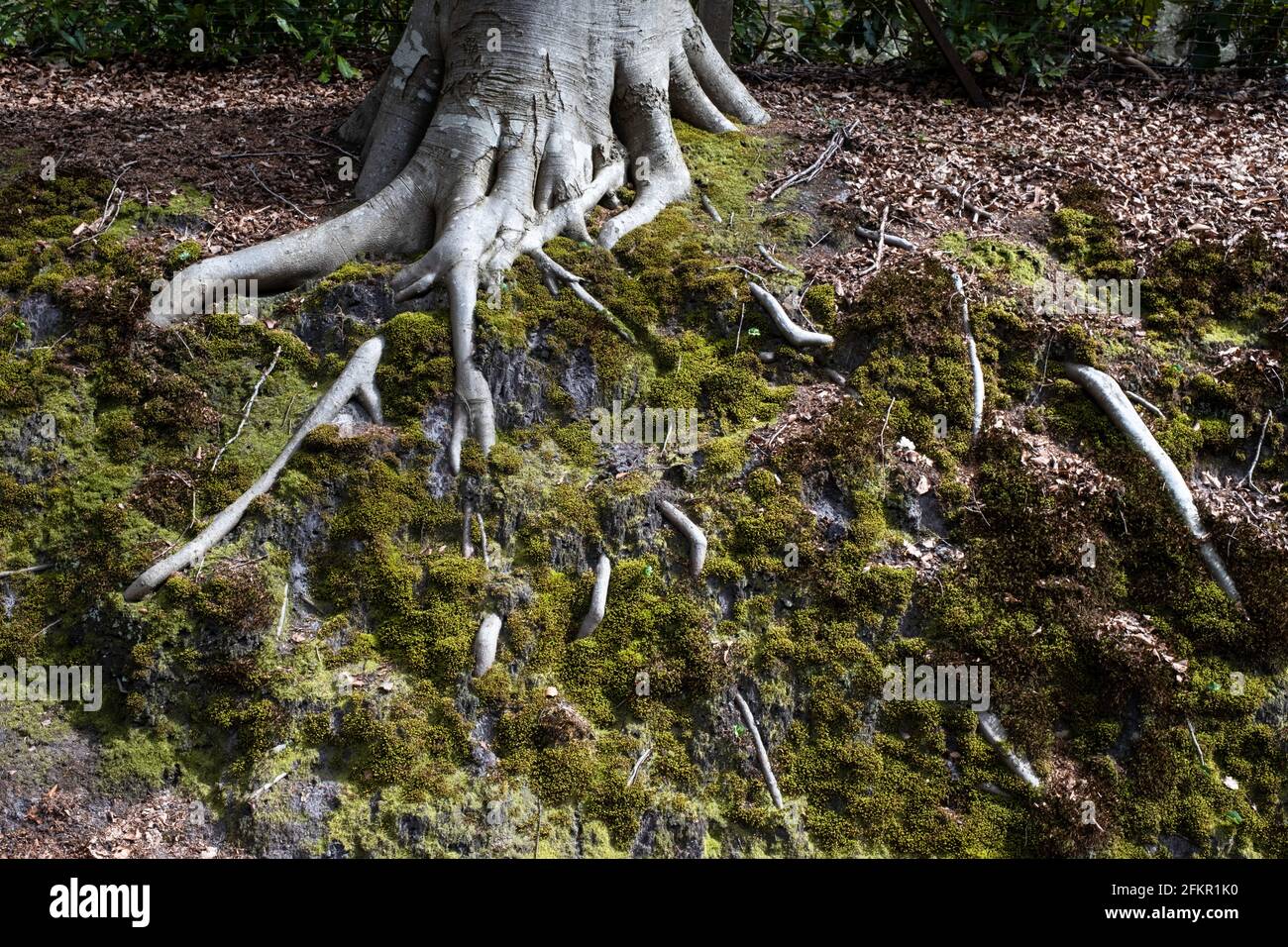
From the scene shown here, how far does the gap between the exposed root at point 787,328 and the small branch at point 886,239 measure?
3.36 feet

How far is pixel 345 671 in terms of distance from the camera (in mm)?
5230

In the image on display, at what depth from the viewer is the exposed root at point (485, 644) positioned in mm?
5246

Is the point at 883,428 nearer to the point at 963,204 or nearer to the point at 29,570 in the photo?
the point at 963,204

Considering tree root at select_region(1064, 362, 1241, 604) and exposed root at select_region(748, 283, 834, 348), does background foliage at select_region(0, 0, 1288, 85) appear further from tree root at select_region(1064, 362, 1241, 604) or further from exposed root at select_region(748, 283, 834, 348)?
exposed root at select_region(748, 283, 834, 348)

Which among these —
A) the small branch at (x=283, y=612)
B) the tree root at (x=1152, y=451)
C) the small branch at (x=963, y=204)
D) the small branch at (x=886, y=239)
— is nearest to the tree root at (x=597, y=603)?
the small branch at (x=283, y=612)

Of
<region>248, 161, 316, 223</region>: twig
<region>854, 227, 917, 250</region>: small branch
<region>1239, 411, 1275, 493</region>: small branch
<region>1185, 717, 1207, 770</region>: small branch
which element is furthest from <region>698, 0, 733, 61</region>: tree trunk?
<region>1185, 717, 1207, 770</region>: small branch

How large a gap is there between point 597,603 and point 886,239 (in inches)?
135

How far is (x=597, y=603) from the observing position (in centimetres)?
546

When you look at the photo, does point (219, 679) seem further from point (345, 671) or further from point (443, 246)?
point (443, 246)

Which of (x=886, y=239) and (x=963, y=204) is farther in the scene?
(x=963, y=204)

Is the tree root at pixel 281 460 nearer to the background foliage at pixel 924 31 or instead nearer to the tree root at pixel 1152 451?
the tree root at pixel 1152 451

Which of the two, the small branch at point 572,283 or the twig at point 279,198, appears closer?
the small branch at point 572,283

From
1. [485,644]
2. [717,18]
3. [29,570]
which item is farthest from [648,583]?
[717,18]

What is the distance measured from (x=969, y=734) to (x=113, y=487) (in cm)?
500
